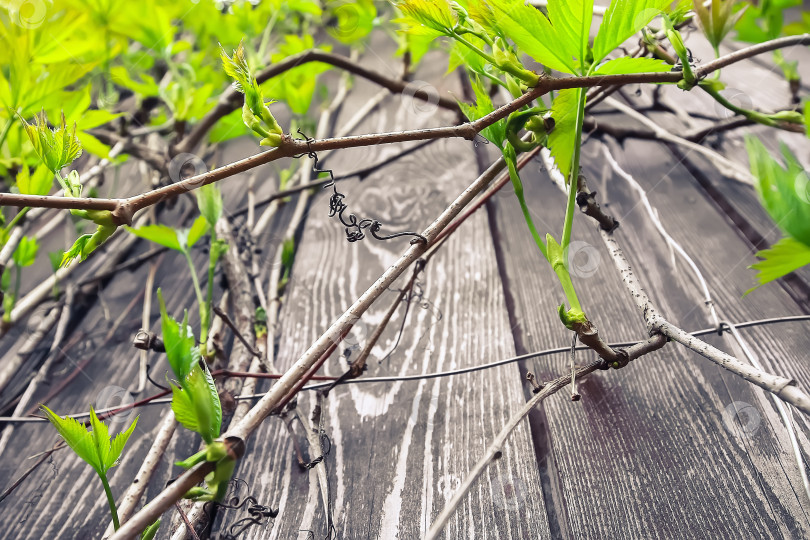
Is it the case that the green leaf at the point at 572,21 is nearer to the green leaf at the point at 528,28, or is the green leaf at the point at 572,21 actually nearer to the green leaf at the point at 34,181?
the green leaf at the point at 528,28

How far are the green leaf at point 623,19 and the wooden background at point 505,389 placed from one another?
327 millimetres

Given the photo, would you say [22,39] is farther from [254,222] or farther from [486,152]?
[486,152]

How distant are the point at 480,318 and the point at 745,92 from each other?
0.76 m

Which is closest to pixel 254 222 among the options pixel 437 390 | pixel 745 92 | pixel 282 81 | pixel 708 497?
pixel 282 81

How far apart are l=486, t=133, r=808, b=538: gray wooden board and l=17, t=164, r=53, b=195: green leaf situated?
1.87 ft

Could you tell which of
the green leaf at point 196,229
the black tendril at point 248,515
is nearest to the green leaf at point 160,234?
the green leaf at point 196,229

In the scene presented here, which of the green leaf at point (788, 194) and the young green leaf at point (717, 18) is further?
the young green leaf at point (717, 18)

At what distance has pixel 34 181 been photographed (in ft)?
1.77

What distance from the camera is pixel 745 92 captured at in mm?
958

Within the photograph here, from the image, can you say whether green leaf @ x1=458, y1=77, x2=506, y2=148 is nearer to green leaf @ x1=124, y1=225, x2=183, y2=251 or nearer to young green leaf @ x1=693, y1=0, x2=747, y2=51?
young green leaf @ x1=693, y1=0, x2=747, y2=51

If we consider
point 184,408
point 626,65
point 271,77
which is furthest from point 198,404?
point 271,77

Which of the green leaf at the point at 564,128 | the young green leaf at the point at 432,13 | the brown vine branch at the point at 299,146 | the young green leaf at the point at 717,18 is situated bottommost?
the brown vine branch at the point at 299,146

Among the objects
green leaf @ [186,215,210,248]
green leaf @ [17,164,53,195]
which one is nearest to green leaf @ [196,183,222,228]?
green leaf @ [186,215,210,248]

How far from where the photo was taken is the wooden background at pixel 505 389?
1.45 ft
